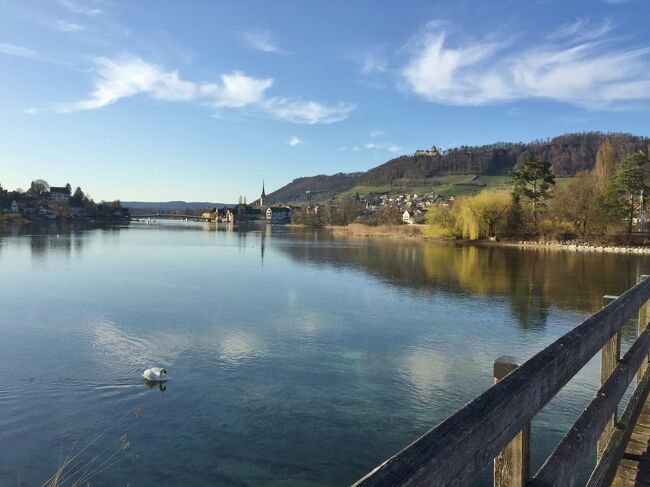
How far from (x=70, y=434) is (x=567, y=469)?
7801 mm

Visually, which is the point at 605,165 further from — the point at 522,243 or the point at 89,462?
the point at 89,462

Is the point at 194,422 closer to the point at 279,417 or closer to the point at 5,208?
the point at 279,417

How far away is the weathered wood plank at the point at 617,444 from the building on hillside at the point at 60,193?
15975 cm

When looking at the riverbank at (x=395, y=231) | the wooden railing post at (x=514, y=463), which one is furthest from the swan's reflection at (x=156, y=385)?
the riverbank at (x=395, y=231)

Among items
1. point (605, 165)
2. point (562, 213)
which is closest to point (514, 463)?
point (562, 213)

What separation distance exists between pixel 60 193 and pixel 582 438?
165950 mm

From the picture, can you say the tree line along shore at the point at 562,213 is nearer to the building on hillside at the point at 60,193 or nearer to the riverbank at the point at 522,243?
the riverbank at the point at 522,243

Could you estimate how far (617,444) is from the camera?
11.4 ft

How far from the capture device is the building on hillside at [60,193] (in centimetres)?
14369

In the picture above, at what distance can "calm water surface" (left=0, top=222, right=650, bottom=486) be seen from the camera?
723 cm

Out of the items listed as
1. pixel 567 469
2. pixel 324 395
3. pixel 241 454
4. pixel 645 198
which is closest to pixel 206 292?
pixel 324 395

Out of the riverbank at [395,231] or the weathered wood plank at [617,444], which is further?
the riverbank at [395,231]

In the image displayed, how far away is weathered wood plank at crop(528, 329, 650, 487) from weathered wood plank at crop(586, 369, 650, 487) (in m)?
0.33

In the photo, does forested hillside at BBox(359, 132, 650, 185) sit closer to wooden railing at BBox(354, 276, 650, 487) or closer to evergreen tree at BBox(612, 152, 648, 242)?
evergreen tree at BBox(612, 152, 648, 242)
